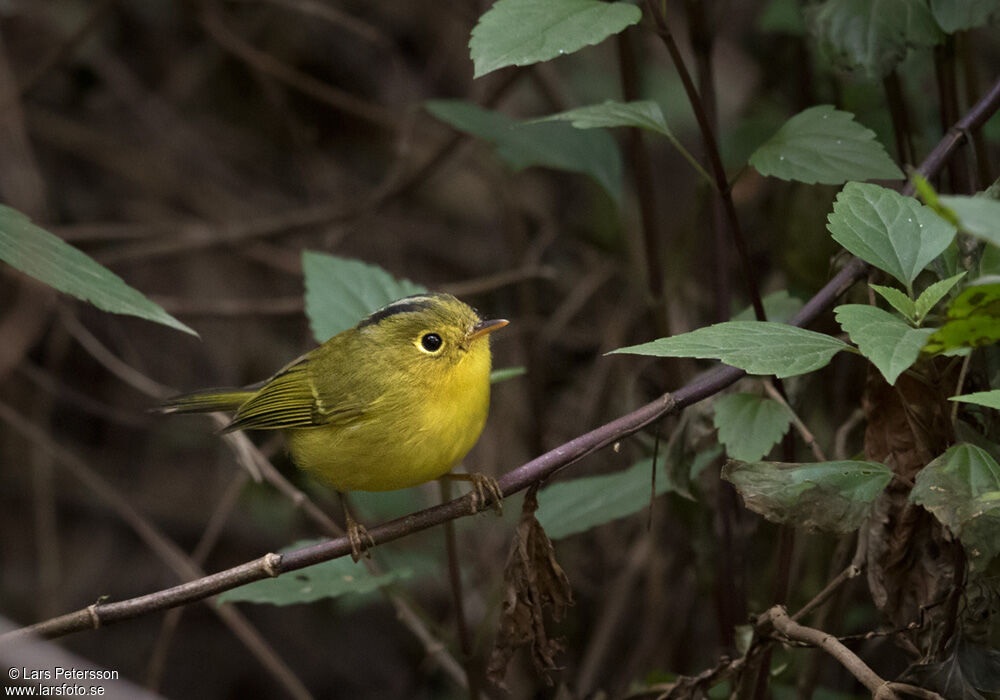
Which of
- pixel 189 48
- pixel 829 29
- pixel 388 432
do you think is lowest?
pixel 388 432

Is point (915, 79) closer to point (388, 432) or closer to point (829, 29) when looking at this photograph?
point (829, 29)

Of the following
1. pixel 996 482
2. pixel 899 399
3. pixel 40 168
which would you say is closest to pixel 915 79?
pixel 899 399

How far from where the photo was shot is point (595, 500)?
9.45 ft

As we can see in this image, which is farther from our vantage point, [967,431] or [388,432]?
→ [388,432]

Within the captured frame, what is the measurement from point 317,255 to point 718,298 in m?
1.27

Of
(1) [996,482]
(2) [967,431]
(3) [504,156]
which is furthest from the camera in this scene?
(3) [504,156]

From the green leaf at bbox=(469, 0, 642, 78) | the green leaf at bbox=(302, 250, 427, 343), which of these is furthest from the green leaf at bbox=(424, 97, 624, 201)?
the green leaf at bbox=(469, 0, 642, 78)

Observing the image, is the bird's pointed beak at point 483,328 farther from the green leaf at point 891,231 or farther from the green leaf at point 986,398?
the green leaf at point 986,398

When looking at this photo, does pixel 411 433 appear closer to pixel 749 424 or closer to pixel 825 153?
pixel 749 424

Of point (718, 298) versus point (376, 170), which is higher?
point (376, 170)

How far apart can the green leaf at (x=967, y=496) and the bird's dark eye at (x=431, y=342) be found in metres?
1.40

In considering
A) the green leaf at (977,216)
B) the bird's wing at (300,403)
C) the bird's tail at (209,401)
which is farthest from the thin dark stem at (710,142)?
the bird's tail at (209,401)

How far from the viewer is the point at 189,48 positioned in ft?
21.0

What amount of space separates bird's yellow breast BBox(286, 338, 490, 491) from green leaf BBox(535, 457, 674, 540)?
0.38 metres
